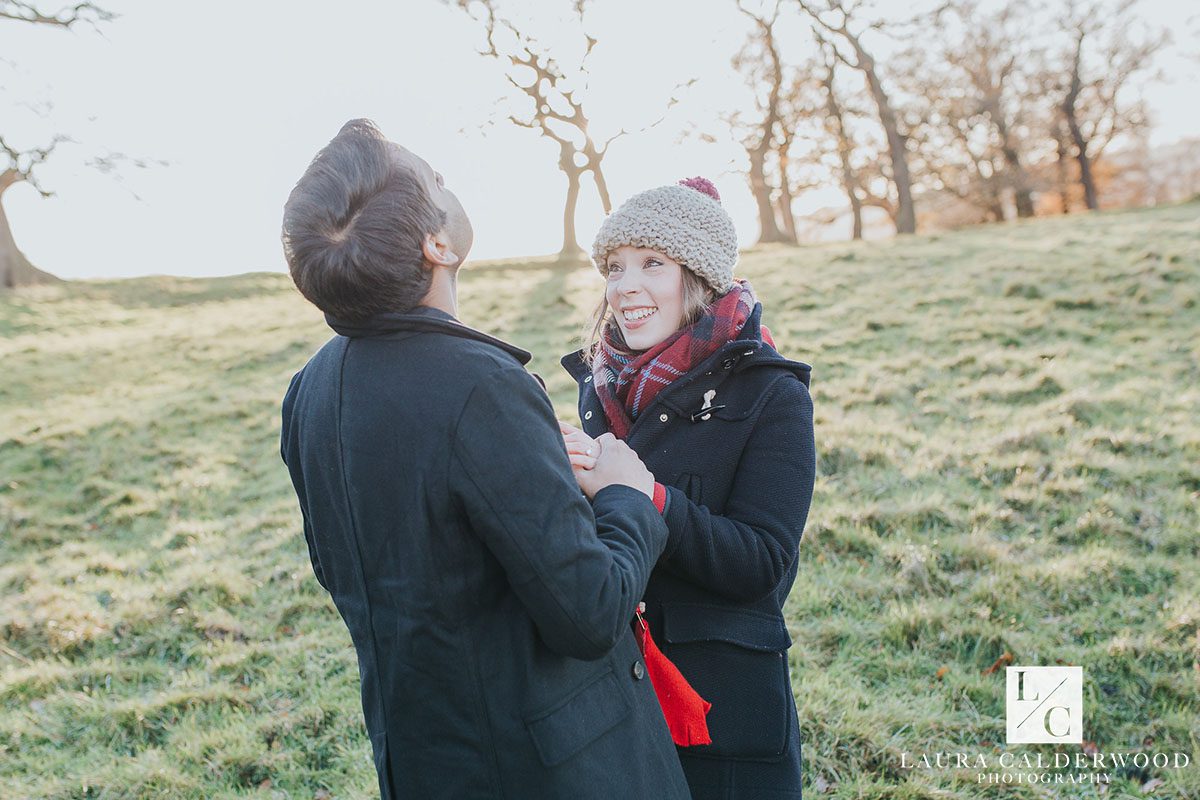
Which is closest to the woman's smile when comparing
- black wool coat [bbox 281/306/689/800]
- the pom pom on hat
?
the pom pom on hat

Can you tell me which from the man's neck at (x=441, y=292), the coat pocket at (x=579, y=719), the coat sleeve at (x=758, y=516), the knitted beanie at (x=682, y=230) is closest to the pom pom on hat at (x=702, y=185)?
the knitted beanie at (x=682, y=230)

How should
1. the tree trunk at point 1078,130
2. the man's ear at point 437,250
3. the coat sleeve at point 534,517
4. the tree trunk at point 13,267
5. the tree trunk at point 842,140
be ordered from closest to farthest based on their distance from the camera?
the coat sleeve at point 534,517, the man's ear at point 437,250, the tree trunk at point 13,267, the tree trunk at point 842,140, the tree trunk at point 1078,130

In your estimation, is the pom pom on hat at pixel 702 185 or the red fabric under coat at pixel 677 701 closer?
the red fabric under coat at pixel 677 701

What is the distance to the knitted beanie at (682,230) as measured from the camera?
88.6 inches

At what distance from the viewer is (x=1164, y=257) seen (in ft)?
38.3

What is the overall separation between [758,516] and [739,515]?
0.05m

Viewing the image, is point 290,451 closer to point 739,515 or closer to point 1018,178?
point 739,515

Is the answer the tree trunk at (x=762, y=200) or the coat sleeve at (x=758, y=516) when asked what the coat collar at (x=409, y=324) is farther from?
the tree trunk at (x=762, y=200)

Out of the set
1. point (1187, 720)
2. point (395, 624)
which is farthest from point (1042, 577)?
point (395, 624)

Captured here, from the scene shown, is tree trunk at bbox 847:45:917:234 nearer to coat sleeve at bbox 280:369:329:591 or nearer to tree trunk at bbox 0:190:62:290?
tree trunk at bbox 0:190:62:290

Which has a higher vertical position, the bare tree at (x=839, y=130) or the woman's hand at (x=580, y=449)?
the bare tree at (x=839, y=130)

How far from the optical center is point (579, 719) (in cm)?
158

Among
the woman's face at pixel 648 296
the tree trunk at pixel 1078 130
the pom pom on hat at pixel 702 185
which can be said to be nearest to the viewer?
the woman's face at pixel 648 296

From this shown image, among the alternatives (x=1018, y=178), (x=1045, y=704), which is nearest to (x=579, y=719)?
(x=1045, y=704)
